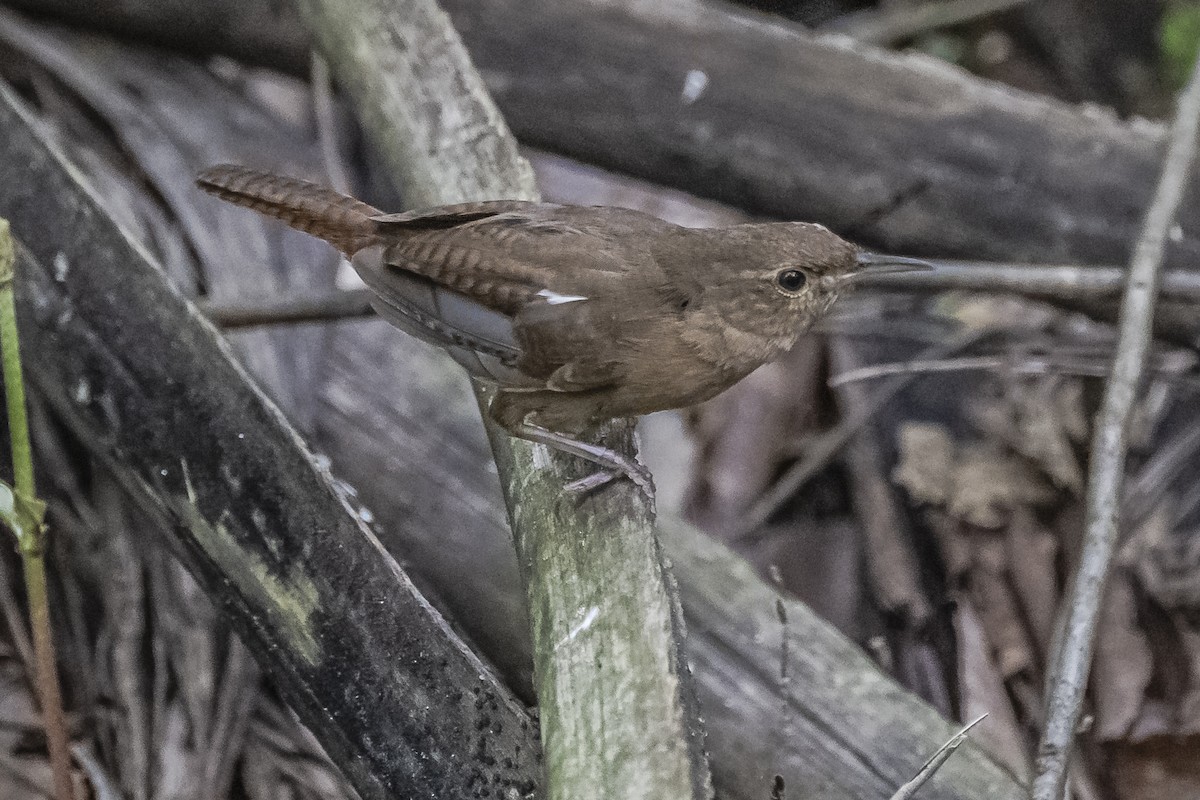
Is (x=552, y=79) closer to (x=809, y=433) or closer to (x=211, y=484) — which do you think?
(x=809, y=433)

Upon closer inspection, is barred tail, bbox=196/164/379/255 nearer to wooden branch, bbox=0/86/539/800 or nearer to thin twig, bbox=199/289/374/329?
wooden branch, bbox=0/86/539/800

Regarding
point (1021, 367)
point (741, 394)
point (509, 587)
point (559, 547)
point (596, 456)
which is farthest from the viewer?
point (741, 394)

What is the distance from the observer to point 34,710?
257cm

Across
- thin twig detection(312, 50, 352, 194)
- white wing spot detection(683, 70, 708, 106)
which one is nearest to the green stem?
thin twig detection(312, 50, 352, 194)

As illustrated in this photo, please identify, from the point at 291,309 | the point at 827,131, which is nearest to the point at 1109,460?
the point at 827,131

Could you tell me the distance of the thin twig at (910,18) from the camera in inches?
207

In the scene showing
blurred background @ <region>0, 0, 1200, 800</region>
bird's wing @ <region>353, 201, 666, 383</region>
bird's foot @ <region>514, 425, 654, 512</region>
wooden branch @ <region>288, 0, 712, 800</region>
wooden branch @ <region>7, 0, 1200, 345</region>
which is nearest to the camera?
wooden branch @ <region>288, 0, 712, 800</region>

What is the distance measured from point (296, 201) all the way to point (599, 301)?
69 centimetres

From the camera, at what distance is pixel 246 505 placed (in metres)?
2.29

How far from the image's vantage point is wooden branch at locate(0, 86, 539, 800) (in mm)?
2031

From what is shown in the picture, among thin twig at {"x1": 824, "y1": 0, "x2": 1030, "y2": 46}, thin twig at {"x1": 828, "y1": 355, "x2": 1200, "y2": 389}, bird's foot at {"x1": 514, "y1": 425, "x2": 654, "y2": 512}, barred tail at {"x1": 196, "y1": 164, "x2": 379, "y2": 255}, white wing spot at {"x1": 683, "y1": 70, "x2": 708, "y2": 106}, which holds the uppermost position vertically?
thin twig at {"x1": 824, "y1": 0, "x2": 1030, "y2": 46}

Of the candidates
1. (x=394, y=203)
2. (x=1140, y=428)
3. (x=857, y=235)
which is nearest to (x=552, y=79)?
(x=394, y=203)

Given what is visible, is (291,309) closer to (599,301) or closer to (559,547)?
(599,301)

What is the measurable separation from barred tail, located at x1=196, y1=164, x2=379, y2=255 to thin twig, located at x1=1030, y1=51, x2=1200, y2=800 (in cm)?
161
